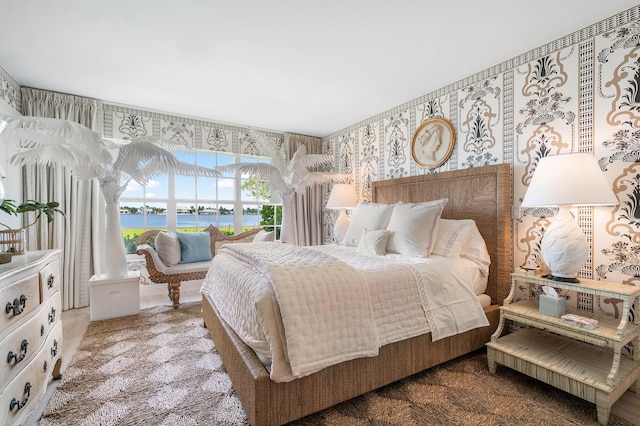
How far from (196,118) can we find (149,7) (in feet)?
7.64

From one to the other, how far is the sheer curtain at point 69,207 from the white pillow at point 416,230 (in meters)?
3.45

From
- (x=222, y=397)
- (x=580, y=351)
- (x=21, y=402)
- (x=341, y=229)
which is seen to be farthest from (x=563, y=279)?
(x=21, y=402)

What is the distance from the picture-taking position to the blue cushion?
361cm

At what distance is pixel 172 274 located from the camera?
3.30 meters

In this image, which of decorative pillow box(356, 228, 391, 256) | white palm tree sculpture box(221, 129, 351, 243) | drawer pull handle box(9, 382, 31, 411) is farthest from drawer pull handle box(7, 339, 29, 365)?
white palm tree sculpture box(221, 129, 351, 243)

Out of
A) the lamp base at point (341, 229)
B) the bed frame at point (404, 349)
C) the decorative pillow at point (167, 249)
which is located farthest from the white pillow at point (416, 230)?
the decorative pillow at point (167, 249)

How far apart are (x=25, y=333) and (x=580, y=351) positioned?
3170 mm

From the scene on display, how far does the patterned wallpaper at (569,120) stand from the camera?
1.90m

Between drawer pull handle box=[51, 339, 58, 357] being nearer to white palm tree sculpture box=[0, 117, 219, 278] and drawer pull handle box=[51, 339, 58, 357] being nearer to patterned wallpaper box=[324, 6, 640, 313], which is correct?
white palm tree sculpture box=[0, 117, 219, 278]

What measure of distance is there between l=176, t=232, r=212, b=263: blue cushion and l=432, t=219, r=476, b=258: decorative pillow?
2801 mm

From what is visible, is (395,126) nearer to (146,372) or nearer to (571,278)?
(571,278)

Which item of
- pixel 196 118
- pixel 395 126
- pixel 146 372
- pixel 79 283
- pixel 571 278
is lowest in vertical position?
pixel 146 372

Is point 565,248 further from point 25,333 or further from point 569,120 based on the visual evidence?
point 25,333

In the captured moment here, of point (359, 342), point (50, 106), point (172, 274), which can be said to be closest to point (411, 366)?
point (359, 342)
